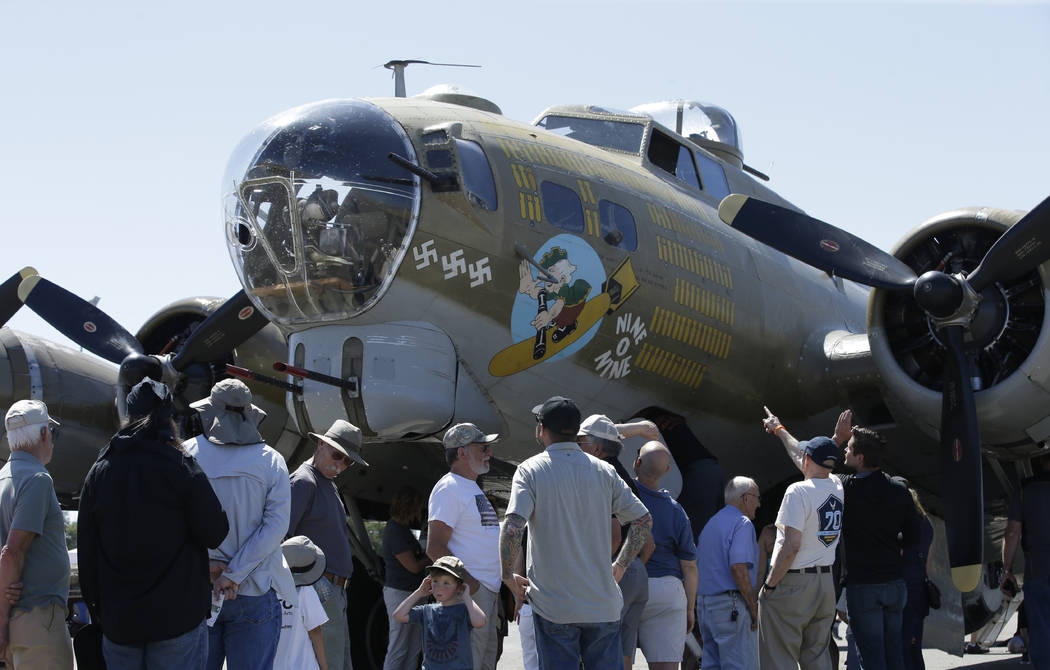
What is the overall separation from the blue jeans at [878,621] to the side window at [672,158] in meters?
4.39

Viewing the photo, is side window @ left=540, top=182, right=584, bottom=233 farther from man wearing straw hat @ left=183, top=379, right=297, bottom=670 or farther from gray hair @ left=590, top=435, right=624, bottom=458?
man wearing straw hat @ left=183, top=379, right=297, bottom=670

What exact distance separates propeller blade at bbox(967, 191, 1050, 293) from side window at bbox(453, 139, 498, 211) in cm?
372

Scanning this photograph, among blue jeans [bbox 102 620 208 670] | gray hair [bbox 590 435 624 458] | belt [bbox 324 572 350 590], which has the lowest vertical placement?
belt [bbox 324 572 350 590]

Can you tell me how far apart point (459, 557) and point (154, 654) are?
1978 millimetres

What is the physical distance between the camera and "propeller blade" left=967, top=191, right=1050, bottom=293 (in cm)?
829

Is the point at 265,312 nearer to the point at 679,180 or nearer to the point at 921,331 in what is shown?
the point at 679,180

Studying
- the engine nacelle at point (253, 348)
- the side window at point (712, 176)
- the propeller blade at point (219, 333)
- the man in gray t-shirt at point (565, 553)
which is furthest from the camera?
the engine nacelle at point (253, 348)

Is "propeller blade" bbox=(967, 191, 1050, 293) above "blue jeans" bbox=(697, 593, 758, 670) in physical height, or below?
above

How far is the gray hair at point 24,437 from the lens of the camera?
17.3 ft

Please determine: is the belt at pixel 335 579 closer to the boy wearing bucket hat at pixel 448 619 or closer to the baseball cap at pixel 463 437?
the boy wearing bucket hat at pixel 448 619

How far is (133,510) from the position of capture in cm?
450

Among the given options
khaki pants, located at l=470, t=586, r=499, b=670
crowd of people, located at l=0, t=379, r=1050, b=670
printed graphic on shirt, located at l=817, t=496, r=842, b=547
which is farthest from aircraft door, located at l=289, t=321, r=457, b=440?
printed graphic on shirt, located at l=817, t=496, r=842, b=547

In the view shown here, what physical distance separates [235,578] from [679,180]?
642 centimetres

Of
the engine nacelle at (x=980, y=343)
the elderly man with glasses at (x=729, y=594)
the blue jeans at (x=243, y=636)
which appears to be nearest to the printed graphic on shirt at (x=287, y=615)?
the blue jeans at (x=243, y=636)
